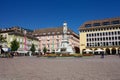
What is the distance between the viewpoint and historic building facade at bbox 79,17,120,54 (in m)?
85.0

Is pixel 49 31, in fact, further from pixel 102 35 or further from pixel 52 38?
pixel 102 35

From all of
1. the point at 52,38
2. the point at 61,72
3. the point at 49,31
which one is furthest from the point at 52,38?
the point at 61,72

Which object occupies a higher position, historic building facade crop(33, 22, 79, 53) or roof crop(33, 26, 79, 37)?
roof crop(33, 26, 79, 37)

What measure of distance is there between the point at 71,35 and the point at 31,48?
27.0 m

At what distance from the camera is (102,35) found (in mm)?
88500

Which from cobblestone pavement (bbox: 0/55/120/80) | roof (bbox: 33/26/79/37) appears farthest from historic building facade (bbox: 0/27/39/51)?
cobblestone pavement (bbox: 0/55/120/80)

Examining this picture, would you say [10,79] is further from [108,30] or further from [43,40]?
[43,40]

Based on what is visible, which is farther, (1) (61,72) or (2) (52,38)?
(2) (52,38)

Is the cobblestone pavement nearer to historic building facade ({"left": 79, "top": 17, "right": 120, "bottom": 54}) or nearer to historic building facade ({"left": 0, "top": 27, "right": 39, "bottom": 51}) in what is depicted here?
historic building facade ({"left": 0, "top": 27, "right": 39, "bottom": 51})

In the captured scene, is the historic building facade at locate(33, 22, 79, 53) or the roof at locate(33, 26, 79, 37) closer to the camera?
the historic building facade at locate(33, 22, 79, 53)

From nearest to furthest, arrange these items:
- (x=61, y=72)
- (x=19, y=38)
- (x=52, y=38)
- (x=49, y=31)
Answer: (x=61, y=72), (x=19, y=38), (x=52, y=38), (x=49, y=31)

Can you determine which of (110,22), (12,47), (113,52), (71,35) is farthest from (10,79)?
(71,35)

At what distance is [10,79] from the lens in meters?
9.23

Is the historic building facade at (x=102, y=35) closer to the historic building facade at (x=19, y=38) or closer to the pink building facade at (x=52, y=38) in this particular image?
the pink building facade at (x=52, y=38)
